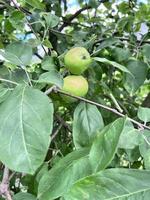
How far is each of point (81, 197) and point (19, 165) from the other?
116 millimetres

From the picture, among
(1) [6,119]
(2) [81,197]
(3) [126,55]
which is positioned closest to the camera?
(2) [81,197]

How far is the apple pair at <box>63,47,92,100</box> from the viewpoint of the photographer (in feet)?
2.72

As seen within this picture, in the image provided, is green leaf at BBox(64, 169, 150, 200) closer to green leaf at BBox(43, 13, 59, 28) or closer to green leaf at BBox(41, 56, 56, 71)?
green leaf at BBox(41, 56, 56, 71)

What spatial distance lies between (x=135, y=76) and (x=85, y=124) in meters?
0.28

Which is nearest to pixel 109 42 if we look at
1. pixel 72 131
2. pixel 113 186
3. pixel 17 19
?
pixel 17 19

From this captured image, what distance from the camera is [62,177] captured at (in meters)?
0.66

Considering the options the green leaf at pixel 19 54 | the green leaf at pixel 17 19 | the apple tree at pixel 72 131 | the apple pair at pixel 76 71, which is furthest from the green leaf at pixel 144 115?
the green leaf at pixel 17 19

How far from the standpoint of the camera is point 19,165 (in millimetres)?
625

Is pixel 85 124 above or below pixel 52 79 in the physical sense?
below

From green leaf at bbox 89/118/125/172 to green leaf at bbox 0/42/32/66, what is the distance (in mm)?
234

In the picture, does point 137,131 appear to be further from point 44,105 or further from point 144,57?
point 144,57

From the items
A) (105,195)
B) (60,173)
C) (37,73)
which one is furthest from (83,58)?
(105,195)

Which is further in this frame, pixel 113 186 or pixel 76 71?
pixel 76 71

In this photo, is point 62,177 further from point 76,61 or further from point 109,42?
point 109,42
